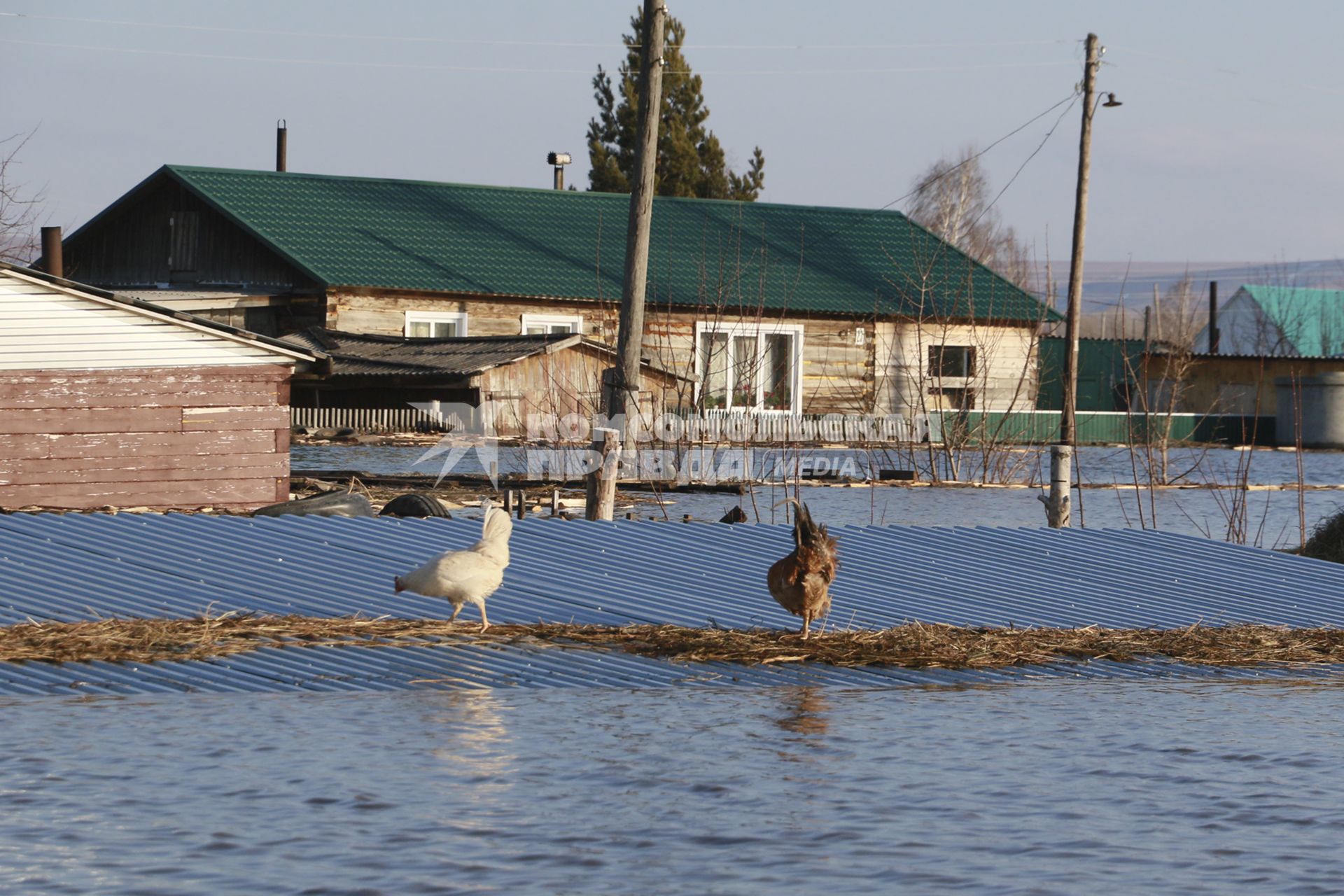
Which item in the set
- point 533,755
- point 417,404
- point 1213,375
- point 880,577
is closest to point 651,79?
point 880,577

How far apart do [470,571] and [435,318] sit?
88.4 feet

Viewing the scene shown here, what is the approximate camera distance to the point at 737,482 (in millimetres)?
23375

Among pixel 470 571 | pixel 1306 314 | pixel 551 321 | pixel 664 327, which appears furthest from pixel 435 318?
pixel 1306 314

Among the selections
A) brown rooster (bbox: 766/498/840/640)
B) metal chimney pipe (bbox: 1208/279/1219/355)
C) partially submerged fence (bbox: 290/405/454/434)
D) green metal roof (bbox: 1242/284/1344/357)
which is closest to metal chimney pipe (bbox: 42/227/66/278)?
partially submerged fence (bbox: 290/405/454/434)

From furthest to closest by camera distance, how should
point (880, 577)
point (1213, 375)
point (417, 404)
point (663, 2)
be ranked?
point (1213, 375)
point (417, 404)
point (663, 2)
point (880, 577)

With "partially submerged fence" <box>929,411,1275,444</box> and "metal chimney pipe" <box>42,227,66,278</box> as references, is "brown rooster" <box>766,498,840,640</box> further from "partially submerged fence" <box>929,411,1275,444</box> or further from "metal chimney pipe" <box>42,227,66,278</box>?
"partially submerged fence" <box>929,411,1275,444</box>

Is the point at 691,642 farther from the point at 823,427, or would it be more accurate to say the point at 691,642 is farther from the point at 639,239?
the point at 823,427

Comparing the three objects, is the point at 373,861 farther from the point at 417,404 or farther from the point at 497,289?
the point at 497,289

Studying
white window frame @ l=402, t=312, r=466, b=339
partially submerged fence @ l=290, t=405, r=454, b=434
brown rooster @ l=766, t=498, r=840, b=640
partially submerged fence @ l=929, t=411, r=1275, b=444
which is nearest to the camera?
brown rooster @ l=766, t=498, r=840, b=640

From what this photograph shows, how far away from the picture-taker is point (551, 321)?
3784 cm

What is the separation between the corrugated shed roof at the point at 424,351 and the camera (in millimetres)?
32312

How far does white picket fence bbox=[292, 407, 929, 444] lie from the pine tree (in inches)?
A: 868

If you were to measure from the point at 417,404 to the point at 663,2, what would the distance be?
17.8m

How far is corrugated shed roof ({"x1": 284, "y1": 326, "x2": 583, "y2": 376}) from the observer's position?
32.3m
